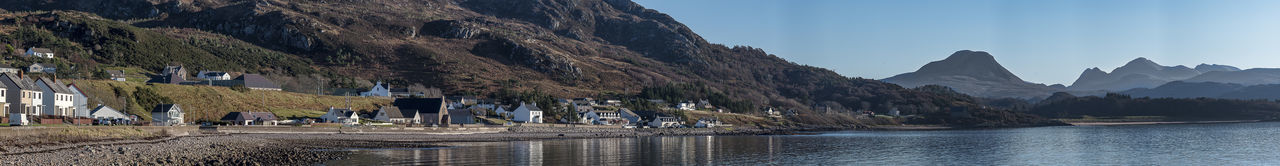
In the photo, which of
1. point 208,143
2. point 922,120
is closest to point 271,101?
point 208,143

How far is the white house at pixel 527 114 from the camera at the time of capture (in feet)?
404

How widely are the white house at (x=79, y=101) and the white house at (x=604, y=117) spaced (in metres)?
70.3

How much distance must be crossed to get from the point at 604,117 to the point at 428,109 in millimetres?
34558

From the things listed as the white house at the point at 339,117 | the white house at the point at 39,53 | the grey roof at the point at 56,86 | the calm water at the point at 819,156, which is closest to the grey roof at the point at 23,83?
the grey roof at the point at 56,86

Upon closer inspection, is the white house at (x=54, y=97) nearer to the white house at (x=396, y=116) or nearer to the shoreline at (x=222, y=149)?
the shoreline at (x=222, y=149)

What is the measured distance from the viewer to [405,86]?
169 metres

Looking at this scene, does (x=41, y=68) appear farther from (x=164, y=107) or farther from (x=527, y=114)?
(x=527, y=114)

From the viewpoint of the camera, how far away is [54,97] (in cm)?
6850

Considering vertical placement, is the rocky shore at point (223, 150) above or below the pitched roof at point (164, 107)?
below

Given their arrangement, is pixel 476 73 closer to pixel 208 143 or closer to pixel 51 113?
pixel 51 113

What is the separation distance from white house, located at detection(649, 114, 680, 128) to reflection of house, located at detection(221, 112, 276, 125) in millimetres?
62006

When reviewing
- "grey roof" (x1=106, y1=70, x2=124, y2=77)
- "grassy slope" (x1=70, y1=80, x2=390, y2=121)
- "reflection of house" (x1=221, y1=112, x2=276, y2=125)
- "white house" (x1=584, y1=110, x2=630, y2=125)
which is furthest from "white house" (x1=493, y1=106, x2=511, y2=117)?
"grey roof" (x1=106, y1=70, x2=124, y2=77)

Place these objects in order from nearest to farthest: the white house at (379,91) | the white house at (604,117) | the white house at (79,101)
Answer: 1. the white house at (79,101)
2. the white house at (604,117)
3. the white house at (379,91)

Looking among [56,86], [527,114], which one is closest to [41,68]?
[527,114]
